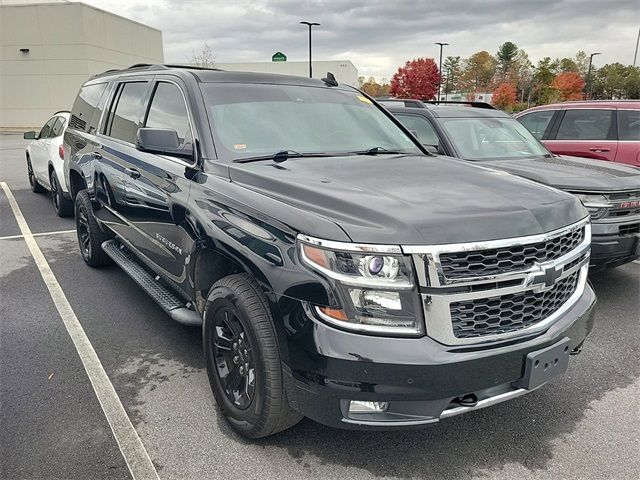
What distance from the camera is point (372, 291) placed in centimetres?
220

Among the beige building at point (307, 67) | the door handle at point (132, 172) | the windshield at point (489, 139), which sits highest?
the beige building at point (307, 67)

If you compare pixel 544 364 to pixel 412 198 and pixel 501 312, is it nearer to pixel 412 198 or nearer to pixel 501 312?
pixel 501 312

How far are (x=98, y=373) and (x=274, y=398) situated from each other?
1682 millimetres

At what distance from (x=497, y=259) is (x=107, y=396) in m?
2.51

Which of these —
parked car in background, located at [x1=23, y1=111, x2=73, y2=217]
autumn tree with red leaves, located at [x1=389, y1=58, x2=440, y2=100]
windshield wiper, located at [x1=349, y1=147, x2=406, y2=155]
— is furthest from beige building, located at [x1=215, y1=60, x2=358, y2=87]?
windshield wiper, located at [x1=349, y1=147, x2=406, y2=155]

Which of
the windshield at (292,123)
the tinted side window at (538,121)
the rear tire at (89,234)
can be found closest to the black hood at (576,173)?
the windshield at (292,123)

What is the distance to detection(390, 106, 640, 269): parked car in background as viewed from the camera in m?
4.71

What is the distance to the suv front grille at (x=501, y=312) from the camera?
7.44 ft

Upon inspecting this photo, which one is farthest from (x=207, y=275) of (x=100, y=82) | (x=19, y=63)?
(x=19, y=63)

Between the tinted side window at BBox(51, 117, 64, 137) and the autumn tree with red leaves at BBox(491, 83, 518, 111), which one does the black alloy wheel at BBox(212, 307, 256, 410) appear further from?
the autumn tree with red leaves at BBox(491, 83, 518, 111)

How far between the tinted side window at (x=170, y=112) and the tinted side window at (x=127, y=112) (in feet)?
0.99

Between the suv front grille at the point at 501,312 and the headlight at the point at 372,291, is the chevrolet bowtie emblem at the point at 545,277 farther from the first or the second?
the headlight at the point at 372,291

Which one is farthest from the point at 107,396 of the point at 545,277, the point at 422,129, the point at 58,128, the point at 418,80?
the point at 418,80

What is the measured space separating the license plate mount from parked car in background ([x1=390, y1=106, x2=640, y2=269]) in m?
2.49
